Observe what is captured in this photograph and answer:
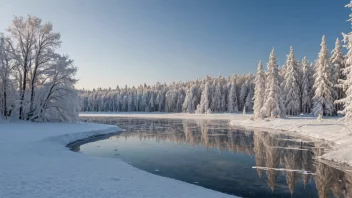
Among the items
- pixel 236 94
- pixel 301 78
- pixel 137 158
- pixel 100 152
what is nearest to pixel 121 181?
pixel 137 158

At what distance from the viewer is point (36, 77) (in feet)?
129

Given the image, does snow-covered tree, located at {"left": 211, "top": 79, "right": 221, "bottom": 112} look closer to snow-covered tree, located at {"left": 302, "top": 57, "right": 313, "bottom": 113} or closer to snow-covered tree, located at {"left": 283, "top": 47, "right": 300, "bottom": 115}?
snow-covered tree, located at {"left": 302, "top": 57, "right": 313, "bottom": 113}

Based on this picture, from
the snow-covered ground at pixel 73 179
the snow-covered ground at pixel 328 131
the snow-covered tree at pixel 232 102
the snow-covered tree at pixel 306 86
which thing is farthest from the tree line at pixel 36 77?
the snow-covered tree at pixel 232 102

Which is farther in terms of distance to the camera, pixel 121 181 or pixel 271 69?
pixel 271 69

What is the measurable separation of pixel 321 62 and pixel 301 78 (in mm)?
15781

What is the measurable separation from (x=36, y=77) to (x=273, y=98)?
40995mm

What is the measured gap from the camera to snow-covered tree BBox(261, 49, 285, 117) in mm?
51156

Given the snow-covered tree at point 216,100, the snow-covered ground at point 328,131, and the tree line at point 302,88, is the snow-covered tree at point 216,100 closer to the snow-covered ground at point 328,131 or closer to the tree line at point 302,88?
the tree line at point 302,88

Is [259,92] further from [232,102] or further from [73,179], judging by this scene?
[73,179]

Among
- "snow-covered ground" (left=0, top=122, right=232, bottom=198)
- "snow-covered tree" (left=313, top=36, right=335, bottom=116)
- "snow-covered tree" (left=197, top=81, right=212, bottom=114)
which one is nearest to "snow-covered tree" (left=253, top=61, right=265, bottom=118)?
"snow-covered tree" (left=313, top=36, right=335, bottom=116)

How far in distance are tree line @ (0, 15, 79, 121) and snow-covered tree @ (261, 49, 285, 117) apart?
34.8m

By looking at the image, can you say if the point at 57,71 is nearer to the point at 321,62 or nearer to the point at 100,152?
the point at 100,152

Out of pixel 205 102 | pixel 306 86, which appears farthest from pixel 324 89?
pixel 205 102

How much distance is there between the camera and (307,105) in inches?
2675
